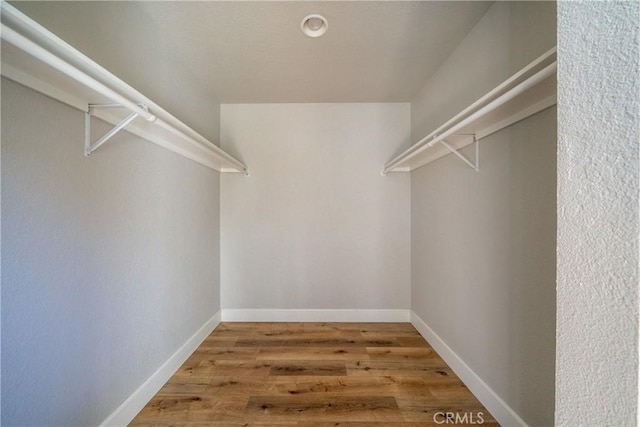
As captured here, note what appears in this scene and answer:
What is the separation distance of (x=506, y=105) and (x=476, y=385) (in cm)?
153

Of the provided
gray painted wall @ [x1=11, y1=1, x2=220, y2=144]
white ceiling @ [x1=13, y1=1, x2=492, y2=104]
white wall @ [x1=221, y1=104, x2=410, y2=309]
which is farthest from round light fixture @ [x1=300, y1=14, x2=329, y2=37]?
white wall @ [x1=221, y1=104, x2=410, y2=309]

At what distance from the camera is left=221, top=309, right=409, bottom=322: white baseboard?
102 inches

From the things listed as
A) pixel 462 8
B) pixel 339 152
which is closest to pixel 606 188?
pixel 462 8

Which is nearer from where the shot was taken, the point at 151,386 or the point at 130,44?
the point at 130,44

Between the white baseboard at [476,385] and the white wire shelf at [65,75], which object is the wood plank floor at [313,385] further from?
the white wire shelf at [65,75]

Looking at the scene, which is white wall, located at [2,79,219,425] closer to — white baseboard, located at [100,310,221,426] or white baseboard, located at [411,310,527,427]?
white baseboard, located at [100,310,221,426]

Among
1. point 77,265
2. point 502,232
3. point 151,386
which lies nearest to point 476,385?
point 502,232

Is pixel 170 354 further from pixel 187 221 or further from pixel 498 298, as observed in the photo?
pixel 498 298

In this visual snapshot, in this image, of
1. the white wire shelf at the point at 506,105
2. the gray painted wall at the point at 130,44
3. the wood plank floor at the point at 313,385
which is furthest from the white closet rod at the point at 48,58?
the wood plank floor at the point at 313,385

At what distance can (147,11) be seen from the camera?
1427 millimetres

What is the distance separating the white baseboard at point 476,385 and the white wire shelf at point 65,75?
214 cm

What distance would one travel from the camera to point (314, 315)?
261 cm

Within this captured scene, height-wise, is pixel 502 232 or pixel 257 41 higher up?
pixel 257 41

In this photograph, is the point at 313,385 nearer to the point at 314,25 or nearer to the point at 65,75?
the point at 65,75
